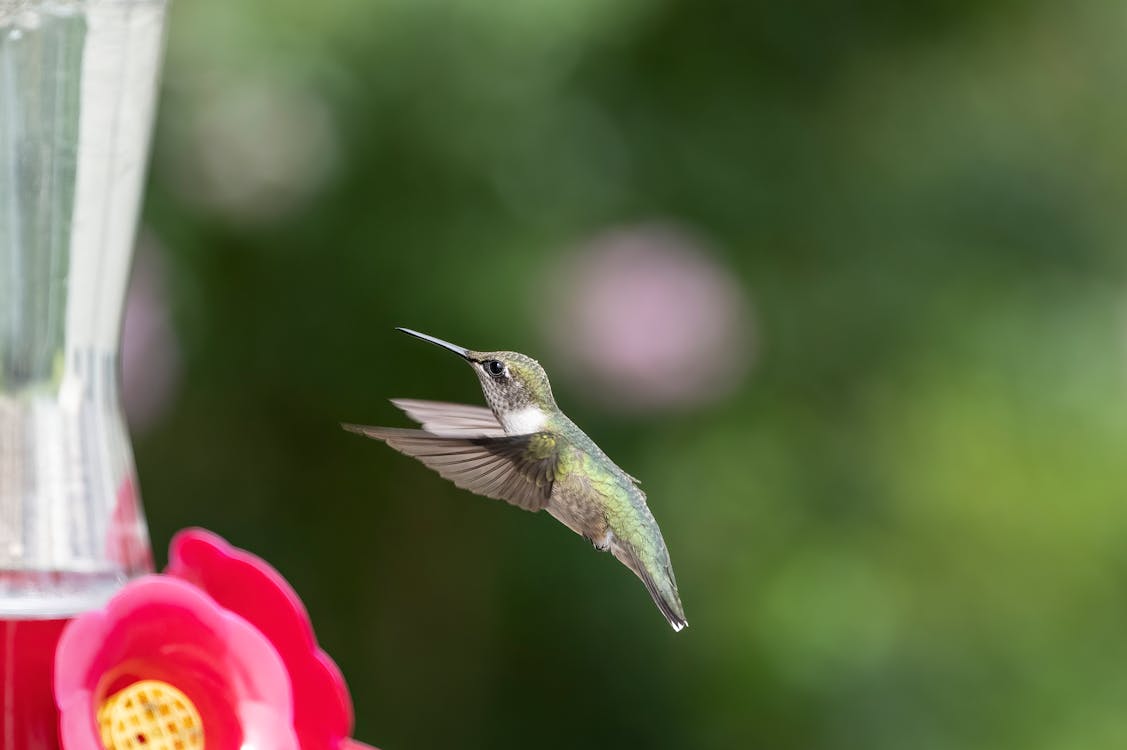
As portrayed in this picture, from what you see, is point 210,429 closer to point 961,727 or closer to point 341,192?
point 341,192

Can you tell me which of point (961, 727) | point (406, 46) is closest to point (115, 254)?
point (406, 46)

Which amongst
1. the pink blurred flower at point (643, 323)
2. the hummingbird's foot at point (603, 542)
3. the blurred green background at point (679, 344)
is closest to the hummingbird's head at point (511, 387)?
the hummingbird's foot at point (603, 542)

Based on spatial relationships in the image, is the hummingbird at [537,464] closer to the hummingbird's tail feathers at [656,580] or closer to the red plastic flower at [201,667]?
the hummingbird's tail feathers at [656,580]

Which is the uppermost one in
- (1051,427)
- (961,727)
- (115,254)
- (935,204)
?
(935,204)

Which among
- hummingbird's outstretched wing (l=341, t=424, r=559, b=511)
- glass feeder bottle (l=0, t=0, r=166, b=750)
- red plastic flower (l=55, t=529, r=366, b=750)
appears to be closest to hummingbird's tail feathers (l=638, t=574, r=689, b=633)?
hummingbird's outstretched wing (l=341, t=424, r=559, b=511)

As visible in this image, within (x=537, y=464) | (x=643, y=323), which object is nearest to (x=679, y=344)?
(x=643, y=323)

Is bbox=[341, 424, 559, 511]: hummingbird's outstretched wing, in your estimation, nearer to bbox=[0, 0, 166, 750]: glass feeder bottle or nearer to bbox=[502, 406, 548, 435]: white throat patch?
bbox=[502, 406, 548, 435]: white throat patch

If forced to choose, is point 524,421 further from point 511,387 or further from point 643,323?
point 643,323
